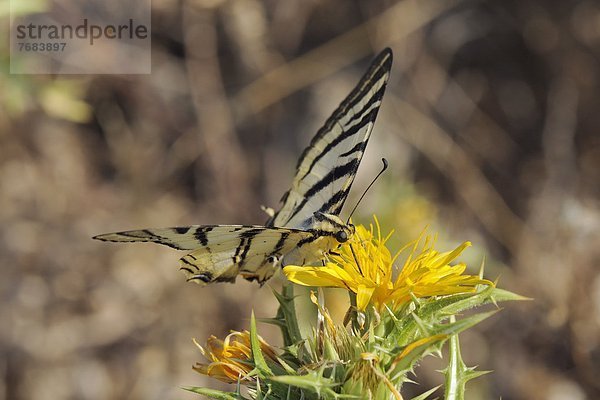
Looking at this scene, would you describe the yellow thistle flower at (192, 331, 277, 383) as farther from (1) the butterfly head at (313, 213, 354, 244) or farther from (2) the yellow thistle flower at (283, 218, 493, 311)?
(1) the butterfly head at (313, 213, 354, 244)

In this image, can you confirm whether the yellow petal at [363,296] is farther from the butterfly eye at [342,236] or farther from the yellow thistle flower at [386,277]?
the butterfly eye at [342,236]

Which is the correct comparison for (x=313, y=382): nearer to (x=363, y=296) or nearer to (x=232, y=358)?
(x=363, y=296)

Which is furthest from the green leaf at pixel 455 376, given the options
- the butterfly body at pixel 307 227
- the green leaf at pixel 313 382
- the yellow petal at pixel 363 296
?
the butterfly body at pixel 307 227

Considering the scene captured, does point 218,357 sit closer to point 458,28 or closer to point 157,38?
point 157,38

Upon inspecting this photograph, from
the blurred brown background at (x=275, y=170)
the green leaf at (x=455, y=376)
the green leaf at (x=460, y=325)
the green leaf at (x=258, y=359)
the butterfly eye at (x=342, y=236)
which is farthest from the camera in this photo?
the blurred brown background at (x=275, y=170)

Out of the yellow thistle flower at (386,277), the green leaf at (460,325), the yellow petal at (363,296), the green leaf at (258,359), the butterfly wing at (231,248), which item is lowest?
the green leaf at (258,359)

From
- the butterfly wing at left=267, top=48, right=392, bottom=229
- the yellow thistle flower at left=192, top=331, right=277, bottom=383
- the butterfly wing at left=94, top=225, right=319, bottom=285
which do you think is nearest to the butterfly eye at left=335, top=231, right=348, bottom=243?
the butterfly wing at left=94, top=225, right=319, bottom=285
